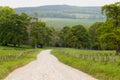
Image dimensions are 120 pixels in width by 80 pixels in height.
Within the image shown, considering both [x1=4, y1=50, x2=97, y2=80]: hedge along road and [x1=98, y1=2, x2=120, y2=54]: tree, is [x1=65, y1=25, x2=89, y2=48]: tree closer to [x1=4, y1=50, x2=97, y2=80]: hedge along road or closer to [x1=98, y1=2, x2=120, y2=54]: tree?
[x1=98, y1=2, x2=120, y2=54]: tree

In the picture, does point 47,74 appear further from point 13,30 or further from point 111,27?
point 13,30

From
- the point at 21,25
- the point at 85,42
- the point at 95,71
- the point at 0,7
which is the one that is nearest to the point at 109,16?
the point at 95,71

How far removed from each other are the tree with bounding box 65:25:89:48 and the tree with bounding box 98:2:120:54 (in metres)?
70.7

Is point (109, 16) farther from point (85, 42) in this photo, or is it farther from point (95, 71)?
point (85, 42)

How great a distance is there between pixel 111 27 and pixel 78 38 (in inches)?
2895

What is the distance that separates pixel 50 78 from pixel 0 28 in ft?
343

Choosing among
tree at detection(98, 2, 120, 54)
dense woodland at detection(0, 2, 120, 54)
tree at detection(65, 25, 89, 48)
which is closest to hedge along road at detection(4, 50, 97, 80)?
tree at detection(98, 2, 120, 54)

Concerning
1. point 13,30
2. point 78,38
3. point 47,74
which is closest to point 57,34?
point 78,38

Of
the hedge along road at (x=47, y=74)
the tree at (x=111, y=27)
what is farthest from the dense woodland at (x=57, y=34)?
the hedge along road at (x=47, y=74)

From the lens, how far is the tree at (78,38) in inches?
5817

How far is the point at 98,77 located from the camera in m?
27.9

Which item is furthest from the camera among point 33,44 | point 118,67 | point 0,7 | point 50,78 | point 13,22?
point 0,7

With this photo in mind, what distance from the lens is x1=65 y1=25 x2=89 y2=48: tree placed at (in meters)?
148

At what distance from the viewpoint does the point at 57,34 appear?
17662 cm
